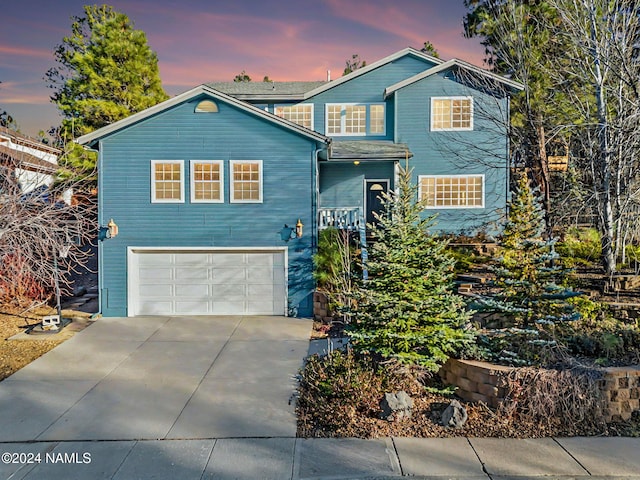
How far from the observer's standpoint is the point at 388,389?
631 cm

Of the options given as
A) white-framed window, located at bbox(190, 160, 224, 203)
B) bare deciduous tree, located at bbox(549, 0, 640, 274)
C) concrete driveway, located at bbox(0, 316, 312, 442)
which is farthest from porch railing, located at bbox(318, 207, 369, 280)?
bare deciduous tree, located at bbox(549, 0, 640, 274)

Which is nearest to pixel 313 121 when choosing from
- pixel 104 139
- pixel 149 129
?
pixel 149 129

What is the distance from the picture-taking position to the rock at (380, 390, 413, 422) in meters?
5.79

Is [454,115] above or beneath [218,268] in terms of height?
above

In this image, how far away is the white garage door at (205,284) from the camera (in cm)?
1232

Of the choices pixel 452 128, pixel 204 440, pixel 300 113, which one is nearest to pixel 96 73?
pixel 300 113

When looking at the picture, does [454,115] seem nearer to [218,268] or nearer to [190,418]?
[218,268]

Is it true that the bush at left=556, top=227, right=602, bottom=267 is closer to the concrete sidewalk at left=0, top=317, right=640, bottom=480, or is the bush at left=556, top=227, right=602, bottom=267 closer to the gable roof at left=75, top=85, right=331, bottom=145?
the concrete sidewalk at left=0, top=317, right=640, bottom=480

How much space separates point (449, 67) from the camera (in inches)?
604

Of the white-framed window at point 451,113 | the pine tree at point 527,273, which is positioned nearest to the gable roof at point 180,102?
the white-framed window at point 451,113

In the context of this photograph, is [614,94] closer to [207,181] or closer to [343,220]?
[343,220]

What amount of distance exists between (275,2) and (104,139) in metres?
6.93

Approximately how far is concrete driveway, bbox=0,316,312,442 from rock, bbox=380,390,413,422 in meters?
1.30

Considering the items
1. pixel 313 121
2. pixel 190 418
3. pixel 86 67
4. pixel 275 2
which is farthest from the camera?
pixel 86 67
